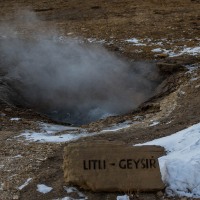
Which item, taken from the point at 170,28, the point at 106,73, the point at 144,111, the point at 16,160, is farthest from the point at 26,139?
the point at 170,28

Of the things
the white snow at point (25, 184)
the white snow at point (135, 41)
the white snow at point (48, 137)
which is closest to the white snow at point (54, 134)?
the white snow at point (48, 137)

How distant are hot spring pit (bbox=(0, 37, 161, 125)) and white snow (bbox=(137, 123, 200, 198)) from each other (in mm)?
3141

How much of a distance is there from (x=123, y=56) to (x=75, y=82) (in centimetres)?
141

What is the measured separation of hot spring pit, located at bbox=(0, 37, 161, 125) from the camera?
28.0 feet

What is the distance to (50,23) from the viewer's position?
13.4m

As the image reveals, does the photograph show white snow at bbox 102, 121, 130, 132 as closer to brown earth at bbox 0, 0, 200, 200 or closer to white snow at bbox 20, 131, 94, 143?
brown earth at bbox 0, 0, 200, 200

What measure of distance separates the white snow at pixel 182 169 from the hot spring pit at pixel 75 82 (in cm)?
314

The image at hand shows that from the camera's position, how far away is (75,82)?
30.6 ft

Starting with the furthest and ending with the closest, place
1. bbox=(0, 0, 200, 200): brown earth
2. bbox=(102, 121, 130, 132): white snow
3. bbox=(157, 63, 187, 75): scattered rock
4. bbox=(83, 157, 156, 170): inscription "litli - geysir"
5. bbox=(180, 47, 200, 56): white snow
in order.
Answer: bbox=(180, 47, 200, 56): white snow < bbox=(157, 63, 187, 75): scattered rock < bbox=(102, 121, 130, 132): white snow < bbox=(0, 0, 200, 200): brown earth < bbox=(83, 157, 156, 170): inscription "litli - geysir"

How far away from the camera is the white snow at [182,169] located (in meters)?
4.48

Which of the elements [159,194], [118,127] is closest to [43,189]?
[159,194]

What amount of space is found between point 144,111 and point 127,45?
3574mm

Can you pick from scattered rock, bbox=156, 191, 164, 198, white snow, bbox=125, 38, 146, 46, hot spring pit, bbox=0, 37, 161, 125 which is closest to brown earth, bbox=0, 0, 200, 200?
scattered rock, bbox=156, 191, 164, 198

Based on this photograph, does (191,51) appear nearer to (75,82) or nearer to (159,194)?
(75,82)
